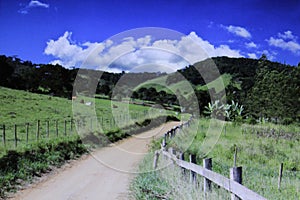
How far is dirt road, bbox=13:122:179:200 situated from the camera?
8289 millimetres

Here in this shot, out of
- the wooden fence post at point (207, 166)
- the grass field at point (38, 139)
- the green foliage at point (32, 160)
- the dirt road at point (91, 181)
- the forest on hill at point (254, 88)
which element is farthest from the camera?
the forest on hill at point (254, 88)

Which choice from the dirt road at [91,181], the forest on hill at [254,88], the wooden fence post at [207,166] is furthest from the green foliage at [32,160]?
the forest on hill at [254,88]

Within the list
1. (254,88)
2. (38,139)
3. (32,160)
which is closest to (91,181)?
(32,160)

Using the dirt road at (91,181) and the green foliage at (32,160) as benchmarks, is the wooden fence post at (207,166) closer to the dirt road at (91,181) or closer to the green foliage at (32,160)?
the dirt road at (91,181)

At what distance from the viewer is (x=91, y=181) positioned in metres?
9.91

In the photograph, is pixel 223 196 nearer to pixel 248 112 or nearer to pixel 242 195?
pixel 242 195

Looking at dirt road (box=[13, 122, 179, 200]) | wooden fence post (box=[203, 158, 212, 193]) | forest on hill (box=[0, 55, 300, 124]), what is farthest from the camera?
forest on hill (box=[0, 55, 300, 124])

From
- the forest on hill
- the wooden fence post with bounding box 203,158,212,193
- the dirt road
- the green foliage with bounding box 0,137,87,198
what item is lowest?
the dirt road

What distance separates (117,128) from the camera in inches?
951

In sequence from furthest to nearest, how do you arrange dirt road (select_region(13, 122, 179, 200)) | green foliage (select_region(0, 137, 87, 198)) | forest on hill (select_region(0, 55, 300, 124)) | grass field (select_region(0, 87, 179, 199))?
1. forest on hill (select_region(0, 55, 300, 124))
2. grass field (select_region(0, 87, 179, 199))
3. green foliage (select_region(0, 137, 87, 198))
4. dirt road (select_region(13, 122, 179, 200))

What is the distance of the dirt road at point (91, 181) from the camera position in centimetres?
829

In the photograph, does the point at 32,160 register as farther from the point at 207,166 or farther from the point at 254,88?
the point at 254,88

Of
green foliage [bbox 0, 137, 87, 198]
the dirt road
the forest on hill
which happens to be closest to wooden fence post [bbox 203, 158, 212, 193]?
the dirt road

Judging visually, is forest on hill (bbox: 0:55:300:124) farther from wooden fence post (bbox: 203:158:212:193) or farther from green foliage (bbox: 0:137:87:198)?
wooden fence post (bbox: 203:158:212:193)
